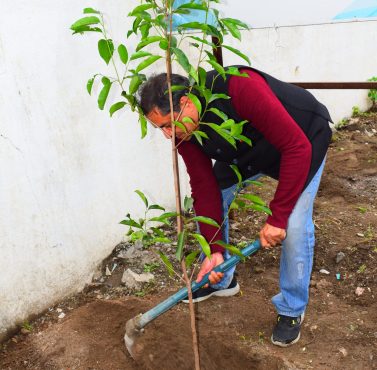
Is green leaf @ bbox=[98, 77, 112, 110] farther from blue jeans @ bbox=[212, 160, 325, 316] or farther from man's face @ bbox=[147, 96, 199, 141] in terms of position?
blue jeans @ bbox=[212, 160, 325, 316]

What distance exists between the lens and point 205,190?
202 centimetres

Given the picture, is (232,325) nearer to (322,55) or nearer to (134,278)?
(134,278)

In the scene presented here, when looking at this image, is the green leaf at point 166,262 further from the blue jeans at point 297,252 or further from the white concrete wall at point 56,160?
the white concrete wall at point 56,160

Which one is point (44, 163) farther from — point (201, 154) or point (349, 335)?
point (349, 335)

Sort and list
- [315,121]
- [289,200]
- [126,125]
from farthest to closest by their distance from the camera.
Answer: [126,125]
[315,121]
[289,200]

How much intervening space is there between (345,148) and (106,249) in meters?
3.00

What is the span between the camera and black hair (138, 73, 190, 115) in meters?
1.48

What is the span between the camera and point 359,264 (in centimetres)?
265

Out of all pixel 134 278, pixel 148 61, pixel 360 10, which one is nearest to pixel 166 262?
pixel 148 61

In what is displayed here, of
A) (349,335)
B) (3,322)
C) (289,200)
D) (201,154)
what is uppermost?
(201,154)

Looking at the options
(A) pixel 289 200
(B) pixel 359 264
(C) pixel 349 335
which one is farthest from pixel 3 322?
(B) pixel 359 264

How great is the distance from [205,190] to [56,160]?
0.84 meters

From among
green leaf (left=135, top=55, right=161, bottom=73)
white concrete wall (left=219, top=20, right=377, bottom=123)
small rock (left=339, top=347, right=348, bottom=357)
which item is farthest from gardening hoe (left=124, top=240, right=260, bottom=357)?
white concrete wall (left=219, top=20, right=377, bottom=123)

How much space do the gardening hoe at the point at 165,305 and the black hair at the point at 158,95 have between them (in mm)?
641
